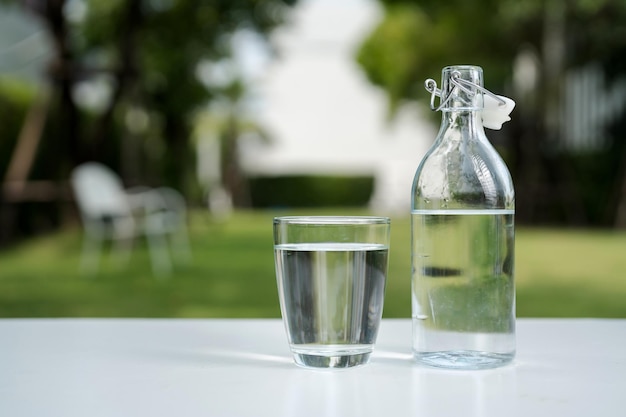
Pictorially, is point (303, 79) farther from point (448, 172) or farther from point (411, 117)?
point (448, 172)

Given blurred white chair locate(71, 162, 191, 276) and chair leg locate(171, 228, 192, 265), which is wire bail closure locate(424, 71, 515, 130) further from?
chair leg locate(171, 228, 192, 265)

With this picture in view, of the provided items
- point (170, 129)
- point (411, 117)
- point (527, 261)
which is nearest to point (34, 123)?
point (170, 129)

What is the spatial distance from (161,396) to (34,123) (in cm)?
697

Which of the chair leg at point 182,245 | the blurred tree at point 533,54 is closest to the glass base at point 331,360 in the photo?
the chair leg at point 182,245

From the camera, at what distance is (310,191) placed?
1538cm

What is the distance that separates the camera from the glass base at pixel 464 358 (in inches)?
20.3

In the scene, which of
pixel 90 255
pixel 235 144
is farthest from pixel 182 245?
pixel 235 144

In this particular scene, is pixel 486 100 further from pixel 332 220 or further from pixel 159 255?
pixel 159 255

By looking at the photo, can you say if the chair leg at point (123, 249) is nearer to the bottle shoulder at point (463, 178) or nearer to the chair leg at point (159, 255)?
the chair leg at point (159, 255)

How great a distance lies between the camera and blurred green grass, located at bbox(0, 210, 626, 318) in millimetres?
3828

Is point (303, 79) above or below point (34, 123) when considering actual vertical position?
above

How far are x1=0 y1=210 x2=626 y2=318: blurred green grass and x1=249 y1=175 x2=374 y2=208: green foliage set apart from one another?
24.9ft

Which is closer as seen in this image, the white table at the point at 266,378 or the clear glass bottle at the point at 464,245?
the white table at the point at 266,378

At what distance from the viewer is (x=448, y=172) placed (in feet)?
1.78
